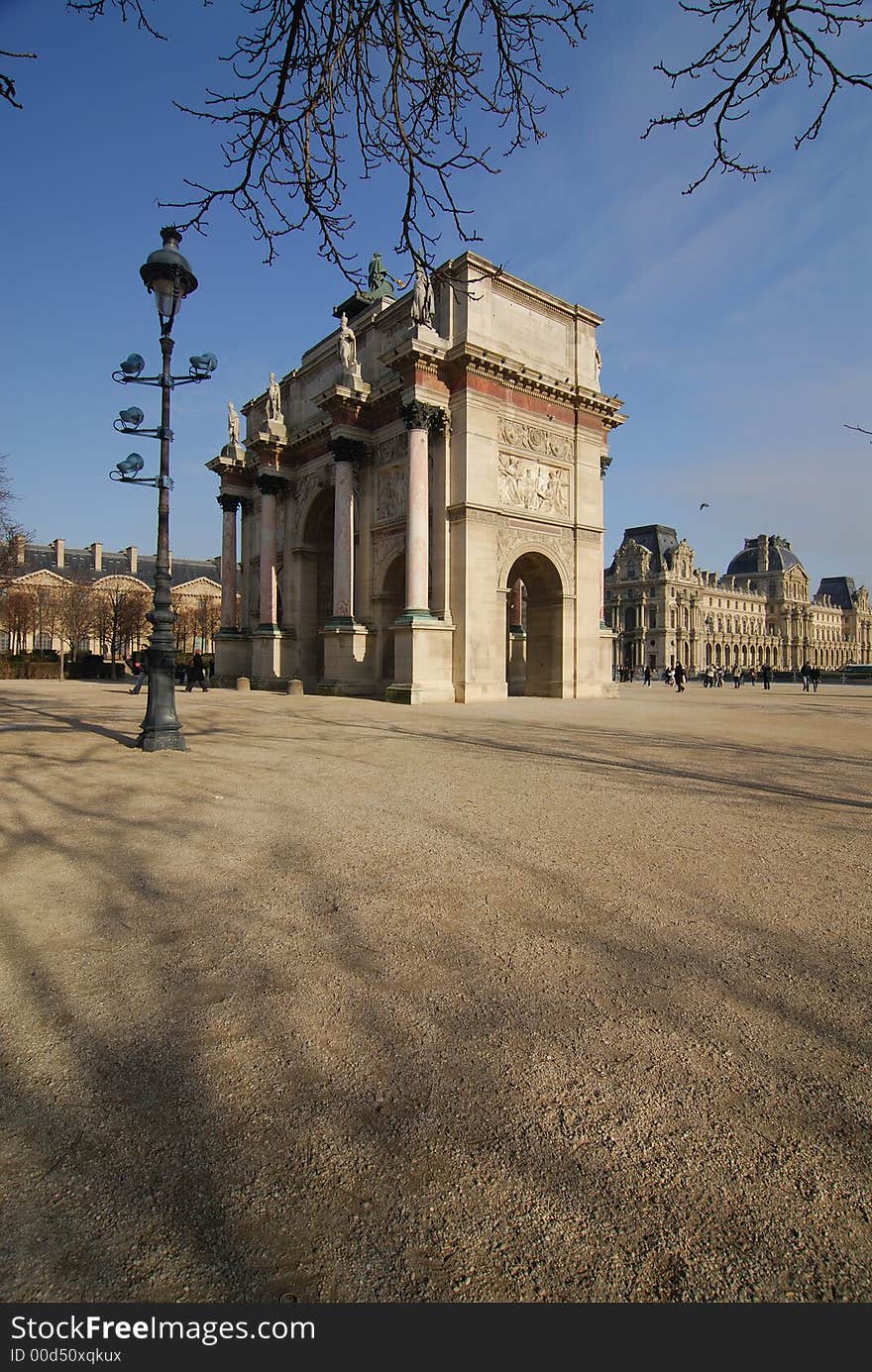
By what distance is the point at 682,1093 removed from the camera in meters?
2.04

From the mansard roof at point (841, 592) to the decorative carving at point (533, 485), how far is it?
127445mm

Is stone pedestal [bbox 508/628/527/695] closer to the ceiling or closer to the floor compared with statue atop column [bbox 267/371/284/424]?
closer to the floor

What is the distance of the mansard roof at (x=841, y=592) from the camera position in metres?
131

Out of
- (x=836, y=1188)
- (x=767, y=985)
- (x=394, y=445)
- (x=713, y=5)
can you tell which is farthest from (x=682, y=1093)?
(x=394, y=445)

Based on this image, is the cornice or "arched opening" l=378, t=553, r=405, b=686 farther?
"arched opening" l=378, t=553, r=405, b=686

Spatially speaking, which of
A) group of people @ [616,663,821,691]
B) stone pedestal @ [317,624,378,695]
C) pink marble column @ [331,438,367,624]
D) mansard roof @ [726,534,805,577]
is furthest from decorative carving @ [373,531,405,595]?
mansard roof @ [726,534,805,577]

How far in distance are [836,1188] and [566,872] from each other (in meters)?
2.41

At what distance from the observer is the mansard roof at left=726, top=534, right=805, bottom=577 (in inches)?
4589

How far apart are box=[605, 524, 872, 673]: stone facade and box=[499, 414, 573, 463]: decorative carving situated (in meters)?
66.7

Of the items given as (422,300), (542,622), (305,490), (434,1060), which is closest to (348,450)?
(305,490)

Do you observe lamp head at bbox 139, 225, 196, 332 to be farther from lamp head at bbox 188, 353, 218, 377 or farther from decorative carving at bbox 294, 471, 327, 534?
decorative carving at bbox 294, 471, 327, 534

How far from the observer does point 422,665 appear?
19.2 meters

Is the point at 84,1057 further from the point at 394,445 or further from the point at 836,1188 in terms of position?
the point at 394,445

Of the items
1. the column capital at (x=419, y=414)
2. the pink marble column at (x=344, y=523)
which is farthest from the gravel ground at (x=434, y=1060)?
the pink marble column at (x=344, y=523)
